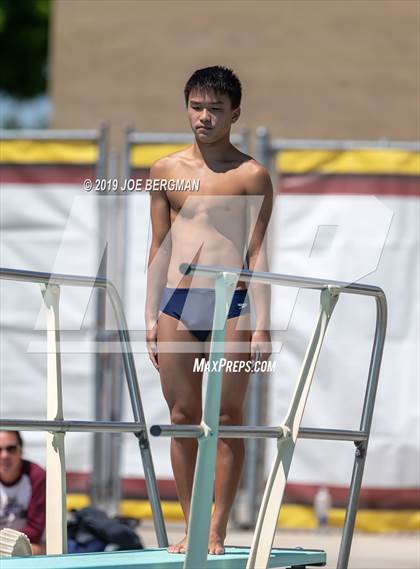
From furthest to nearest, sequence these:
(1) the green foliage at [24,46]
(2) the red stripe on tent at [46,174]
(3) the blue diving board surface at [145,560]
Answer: (1) the green foliage at [24,46] < (2) the red stripe on tent at [46,174] < (3) the blue diving board surface at [145,560]

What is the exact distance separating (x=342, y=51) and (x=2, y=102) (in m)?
29.3

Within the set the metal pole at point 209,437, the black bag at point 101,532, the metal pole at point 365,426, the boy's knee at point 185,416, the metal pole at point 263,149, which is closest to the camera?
the metal pole at point 209,437

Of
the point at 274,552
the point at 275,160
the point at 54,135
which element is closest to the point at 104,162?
the point at 54,135

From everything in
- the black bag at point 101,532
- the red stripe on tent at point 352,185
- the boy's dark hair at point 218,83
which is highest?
the red stripe on tent at point 352,185

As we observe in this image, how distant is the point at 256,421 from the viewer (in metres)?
9.77

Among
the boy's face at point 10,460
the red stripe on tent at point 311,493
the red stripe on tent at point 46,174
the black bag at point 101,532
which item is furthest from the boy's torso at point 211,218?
the red stripe on tent at point 46,174

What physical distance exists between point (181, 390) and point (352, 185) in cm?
455

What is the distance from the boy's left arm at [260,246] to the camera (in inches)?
208

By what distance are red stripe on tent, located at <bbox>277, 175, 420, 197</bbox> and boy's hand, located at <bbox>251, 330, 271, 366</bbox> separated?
4.51 metres

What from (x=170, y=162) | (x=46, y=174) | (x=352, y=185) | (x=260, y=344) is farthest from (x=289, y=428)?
(x=46, y=174)

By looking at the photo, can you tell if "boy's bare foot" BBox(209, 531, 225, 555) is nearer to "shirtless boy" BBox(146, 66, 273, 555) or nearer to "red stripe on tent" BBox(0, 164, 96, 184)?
"shirtless boy" BBox(146, 66, 273, 555)

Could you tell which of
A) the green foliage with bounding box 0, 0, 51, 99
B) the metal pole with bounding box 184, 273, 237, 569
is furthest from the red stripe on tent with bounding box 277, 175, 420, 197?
the green foliage with bounding box 0, 0, 51, 99

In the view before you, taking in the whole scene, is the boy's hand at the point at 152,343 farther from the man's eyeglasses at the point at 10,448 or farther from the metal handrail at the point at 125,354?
the man's eyeglasses at the point at 10,448

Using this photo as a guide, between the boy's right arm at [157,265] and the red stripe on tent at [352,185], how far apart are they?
14.0ft
